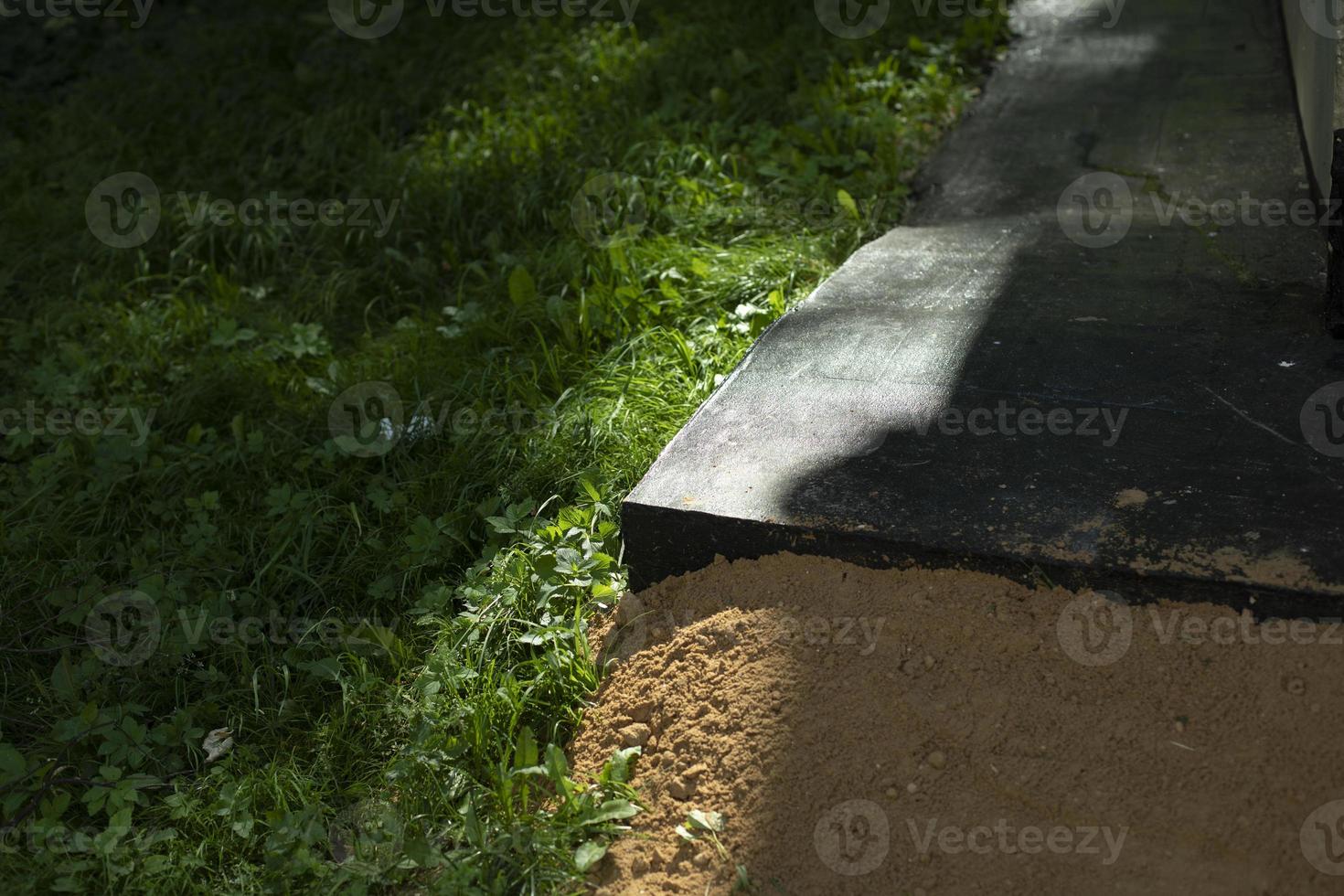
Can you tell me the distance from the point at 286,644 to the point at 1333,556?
2.36m

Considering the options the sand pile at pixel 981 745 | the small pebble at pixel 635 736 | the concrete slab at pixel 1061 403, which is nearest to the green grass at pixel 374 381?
the small pebble at pixel 635 736

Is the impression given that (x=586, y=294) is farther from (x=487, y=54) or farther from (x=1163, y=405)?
(x=487, y=54)

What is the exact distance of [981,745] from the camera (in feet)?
6.68

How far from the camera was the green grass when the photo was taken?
232cm

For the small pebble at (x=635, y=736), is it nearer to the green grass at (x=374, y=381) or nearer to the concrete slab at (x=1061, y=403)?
the green grass at (x=374, y=381)

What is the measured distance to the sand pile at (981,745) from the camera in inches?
73.5

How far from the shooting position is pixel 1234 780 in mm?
1892

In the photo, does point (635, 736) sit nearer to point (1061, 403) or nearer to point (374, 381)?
point (1061, 403)

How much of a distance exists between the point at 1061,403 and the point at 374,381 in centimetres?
220

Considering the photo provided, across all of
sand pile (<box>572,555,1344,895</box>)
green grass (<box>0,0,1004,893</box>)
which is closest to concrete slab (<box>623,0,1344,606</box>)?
sand pile (<box>572,555,1344,895</box>)

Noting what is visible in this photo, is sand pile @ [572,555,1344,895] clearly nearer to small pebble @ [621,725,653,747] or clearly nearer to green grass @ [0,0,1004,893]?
small pebble @ [621,725,653,747]

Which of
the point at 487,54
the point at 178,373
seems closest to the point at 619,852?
the point at 178,373

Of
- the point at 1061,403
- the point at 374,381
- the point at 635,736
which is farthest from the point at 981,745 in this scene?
the point at 374,381

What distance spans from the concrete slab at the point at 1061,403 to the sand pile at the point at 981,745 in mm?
106
